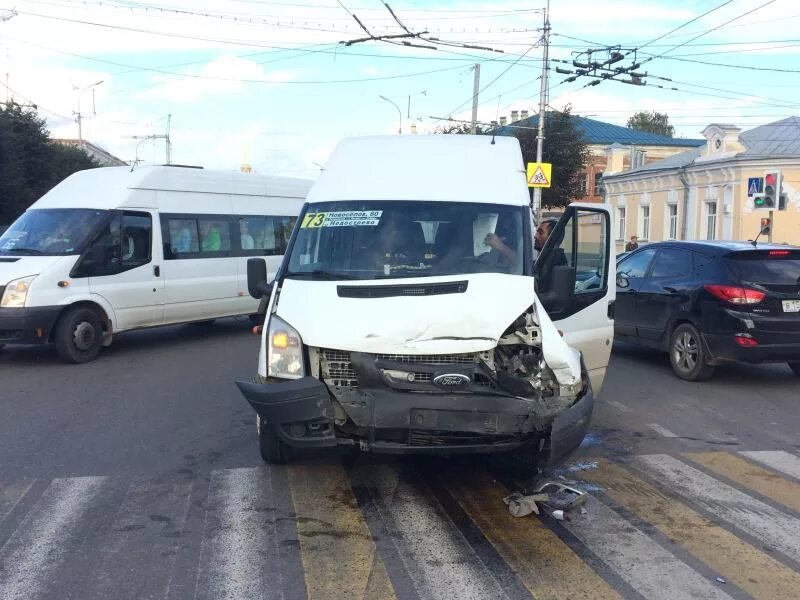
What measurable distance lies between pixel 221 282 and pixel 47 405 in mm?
5310

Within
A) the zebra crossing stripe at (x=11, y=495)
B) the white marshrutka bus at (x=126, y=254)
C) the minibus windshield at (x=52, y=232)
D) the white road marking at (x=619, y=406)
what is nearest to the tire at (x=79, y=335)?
the white marshrutka bus at (x=126, y=254)

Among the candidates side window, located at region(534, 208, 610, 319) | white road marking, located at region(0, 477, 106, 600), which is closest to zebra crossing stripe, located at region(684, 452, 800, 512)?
side window, located at region(534, 208, 610, 319)

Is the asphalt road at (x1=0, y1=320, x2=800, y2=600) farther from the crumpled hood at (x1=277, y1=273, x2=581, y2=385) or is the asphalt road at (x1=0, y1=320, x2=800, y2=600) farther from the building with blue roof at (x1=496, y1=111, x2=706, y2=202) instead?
the building with blue roof at (x1=496, y1=111, x2=706, y2=202)

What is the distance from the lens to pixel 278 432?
5148mm

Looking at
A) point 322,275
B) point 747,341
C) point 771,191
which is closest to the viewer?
point 322,275

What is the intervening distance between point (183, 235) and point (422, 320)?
8.49 m

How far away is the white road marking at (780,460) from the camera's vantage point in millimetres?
6223

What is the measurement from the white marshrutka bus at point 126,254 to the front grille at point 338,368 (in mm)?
6676

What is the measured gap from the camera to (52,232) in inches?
442

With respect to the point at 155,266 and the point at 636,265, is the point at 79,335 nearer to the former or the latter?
the point at 155,266

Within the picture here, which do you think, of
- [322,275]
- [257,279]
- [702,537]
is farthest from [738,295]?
[257,279]

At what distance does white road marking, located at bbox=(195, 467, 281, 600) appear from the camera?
4062 millimetres

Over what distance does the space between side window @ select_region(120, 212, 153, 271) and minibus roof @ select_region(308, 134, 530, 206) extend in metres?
5.64

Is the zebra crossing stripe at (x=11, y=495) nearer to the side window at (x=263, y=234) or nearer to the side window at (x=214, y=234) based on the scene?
the side window at (x=214, y=234)
